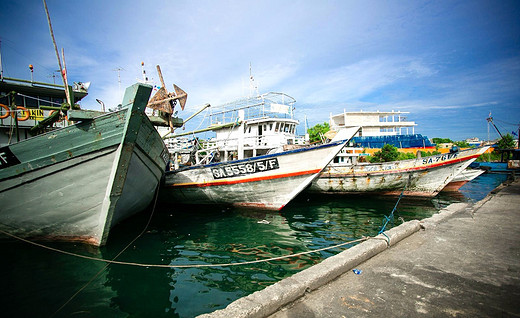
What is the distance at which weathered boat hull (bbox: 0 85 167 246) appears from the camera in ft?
18.1

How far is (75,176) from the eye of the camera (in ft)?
18.7

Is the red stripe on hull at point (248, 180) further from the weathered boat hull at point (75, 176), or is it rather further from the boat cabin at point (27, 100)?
the boat cabin at point (27, 100)

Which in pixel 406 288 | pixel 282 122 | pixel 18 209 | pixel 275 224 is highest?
pixel 282 122

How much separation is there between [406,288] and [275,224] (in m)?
5.80

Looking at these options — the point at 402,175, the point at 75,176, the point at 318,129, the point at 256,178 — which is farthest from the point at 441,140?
the point at 75,176

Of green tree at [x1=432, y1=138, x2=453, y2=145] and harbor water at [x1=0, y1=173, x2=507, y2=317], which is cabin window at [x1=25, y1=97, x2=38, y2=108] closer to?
harbor water at [x1=0, y1=173, x2=507, y2=317]

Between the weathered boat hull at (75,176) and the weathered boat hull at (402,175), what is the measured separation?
34.1ft

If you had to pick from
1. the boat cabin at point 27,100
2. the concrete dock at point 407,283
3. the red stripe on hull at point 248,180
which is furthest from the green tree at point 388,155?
the boat cabin at point 27,100

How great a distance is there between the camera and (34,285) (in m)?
4.46

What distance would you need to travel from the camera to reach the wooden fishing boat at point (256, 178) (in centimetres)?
900

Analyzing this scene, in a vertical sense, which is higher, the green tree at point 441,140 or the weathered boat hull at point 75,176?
the green tree at point 441,140

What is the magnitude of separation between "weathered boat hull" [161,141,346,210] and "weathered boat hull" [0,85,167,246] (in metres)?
3.97

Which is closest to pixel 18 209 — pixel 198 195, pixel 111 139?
pixel 111 139

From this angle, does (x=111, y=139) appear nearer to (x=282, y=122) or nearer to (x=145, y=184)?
(x=145, y=184)
